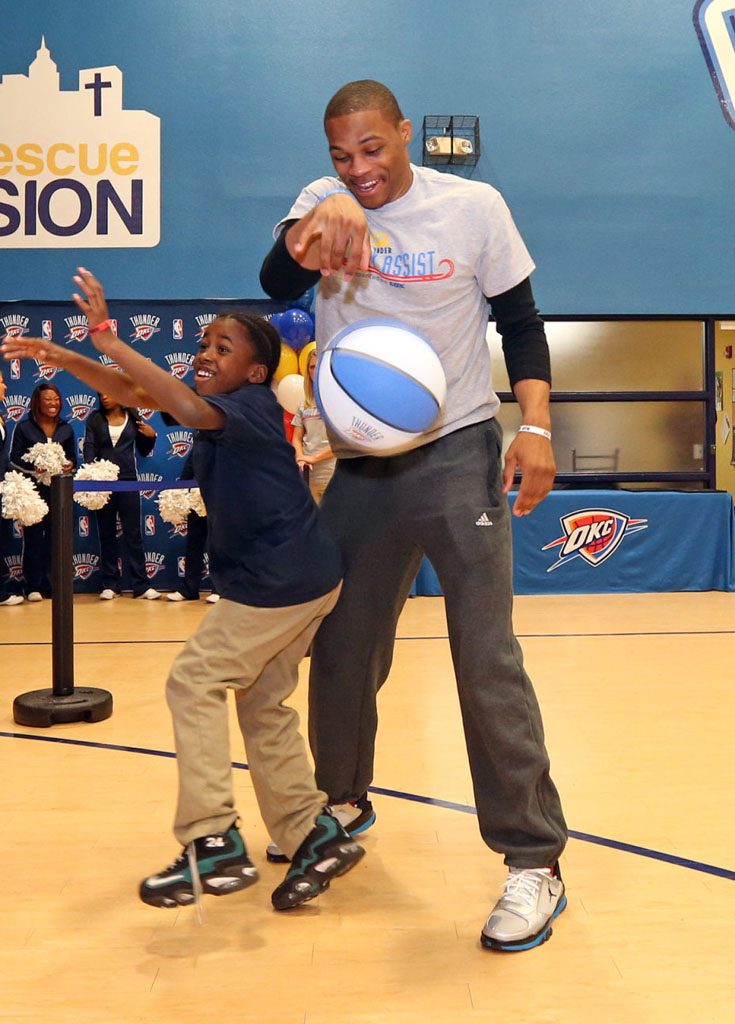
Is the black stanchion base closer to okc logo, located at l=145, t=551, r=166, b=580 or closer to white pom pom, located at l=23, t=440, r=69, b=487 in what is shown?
white pom pom, located at l=23, t=440, r=69, b=487

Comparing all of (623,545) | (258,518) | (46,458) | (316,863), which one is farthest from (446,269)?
(623,545)

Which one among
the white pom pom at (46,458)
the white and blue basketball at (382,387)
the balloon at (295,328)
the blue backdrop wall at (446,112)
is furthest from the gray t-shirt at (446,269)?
the blue backdrop wall at (446,112)

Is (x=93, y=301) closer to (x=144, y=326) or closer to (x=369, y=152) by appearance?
(x=369, y=152)

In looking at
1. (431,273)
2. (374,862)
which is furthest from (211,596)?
(431,273)

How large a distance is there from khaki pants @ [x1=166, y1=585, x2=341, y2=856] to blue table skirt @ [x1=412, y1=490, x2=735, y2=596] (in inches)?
205

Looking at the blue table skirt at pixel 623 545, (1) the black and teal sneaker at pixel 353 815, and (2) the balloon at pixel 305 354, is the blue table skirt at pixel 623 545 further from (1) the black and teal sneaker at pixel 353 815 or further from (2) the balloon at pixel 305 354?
(1) the black and teal sneaker at pixel 353 815

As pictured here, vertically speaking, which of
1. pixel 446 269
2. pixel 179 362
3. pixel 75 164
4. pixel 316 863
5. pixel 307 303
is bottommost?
pixel 316 863

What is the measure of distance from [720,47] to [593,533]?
14.0 feet

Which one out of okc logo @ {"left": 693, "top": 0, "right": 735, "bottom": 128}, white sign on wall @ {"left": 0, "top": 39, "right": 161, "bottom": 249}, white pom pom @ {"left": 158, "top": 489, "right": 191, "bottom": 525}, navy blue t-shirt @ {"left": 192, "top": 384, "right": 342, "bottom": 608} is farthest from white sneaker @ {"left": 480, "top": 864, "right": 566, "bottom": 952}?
okc logo @ {"left": 693, "top": 0, "right": 735, "bottom": 128}

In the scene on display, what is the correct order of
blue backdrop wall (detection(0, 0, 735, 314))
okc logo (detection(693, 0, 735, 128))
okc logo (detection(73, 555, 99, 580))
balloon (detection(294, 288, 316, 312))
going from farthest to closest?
okc logo (detection(693, 0, 735, 128))
blue backdrop wall (detection(0, 0, 735, 314))
okc logo (detection(73, 555, 99, 580))
balloon (detection(294, 288, 316, 312))

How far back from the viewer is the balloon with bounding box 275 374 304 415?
6484 mm

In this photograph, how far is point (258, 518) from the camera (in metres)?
2.22

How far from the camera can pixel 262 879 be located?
2.45 meters

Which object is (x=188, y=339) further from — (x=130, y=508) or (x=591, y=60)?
(x=591, y=60)
